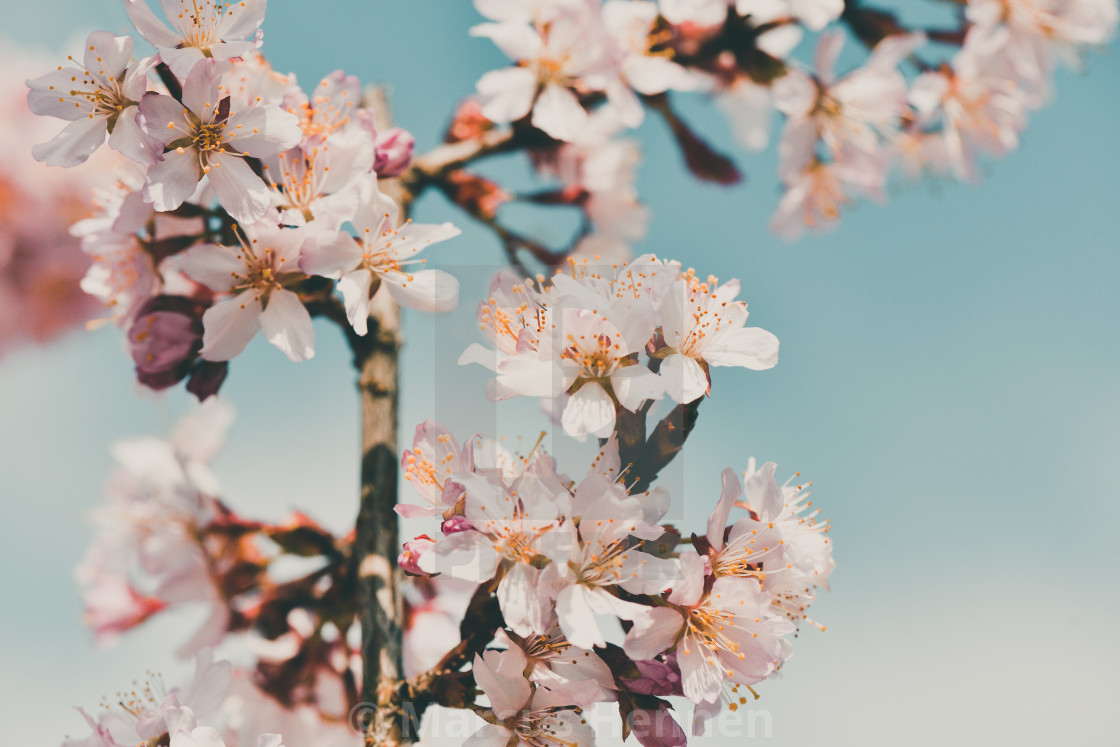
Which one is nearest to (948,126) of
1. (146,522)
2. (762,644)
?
(762,644)

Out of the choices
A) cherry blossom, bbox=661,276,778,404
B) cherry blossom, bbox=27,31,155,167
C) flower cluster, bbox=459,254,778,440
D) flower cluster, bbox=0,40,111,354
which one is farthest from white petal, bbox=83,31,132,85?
flower cluster, bbox=0,40,111,354

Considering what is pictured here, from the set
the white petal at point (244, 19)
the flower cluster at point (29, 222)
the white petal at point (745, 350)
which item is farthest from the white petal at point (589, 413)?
the flower cluster at point (29, 222)

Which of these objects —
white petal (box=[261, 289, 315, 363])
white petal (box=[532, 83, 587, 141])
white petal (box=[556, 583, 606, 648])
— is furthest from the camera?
white petal (box=[532, 83, 587, 141])

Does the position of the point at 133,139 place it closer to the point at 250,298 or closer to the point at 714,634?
the point at 250,298

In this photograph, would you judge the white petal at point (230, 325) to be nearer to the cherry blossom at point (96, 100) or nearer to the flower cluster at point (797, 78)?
the cherry blossom at point (96, 100)

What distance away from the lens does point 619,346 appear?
3.60 ft

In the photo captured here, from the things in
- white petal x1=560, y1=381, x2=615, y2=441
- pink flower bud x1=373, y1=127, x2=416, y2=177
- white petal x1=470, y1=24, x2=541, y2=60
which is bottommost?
white petal x1=560, y1=381, x2=615, y2=441

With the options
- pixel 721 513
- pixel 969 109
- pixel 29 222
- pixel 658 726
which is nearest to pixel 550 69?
pixel 721 513

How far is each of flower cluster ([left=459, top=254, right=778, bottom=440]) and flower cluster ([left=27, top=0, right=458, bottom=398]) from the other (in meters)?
0.31

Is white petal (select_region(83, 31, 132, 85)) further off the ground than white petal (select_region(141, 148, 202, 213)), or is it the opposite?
white petal (select_region(83, 31, 132, 85))

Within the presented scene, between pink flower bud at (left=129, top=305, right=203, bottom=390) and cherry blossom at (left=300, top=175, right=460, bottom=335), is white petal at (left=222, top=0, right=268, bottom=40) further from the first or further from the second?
pink flower bud at (left=129, top=305, right=203, bottom=390)

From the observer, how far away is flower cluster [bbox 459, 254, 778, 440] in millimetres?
1088

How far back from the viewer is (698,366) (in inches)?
45.4

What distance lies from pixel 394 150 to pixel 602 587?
3.06 ft
